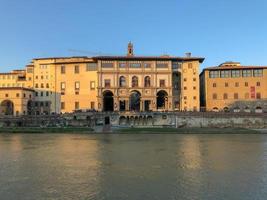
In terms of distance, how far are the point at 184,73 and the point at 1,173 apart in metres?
61.7

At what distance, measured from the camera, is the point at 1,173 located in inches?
914

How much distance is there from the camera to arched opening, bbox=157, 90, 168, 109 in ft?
259

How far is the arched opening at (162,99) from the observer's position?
78.8 meters

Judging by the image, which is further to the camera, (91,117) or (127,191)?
(91,117)

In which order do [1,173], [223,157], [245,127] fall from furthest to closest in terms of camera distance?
[245,127], [223,157], [1,173]

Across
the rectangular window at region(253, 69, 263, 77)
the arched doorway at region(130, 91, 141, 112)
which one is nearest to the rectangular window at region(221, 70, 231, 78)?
the rectangular window at region(253, 69, 263, 77)

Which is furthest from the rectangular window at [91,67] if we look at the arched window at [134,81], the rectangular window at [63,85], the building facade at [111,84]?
the arched window at [134,81]

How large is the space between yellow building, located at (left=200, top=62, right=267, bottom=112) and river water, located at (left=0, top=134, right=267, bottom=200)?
46413 millimetres

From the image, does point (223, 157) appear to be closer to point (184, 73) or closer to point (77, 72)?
point (184, 73)

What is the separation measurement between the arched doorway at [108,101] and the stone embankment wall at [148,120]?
9746mm

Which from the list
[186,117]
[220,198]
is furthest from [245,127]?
[220,198]

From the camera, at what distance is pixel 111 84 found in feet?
251

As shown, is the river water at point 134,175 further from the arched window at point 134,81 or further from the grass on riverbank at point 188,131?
the arched window at point 134,81

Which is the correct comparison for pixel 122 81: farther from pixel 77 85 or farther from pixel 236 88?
pixel 236 88
